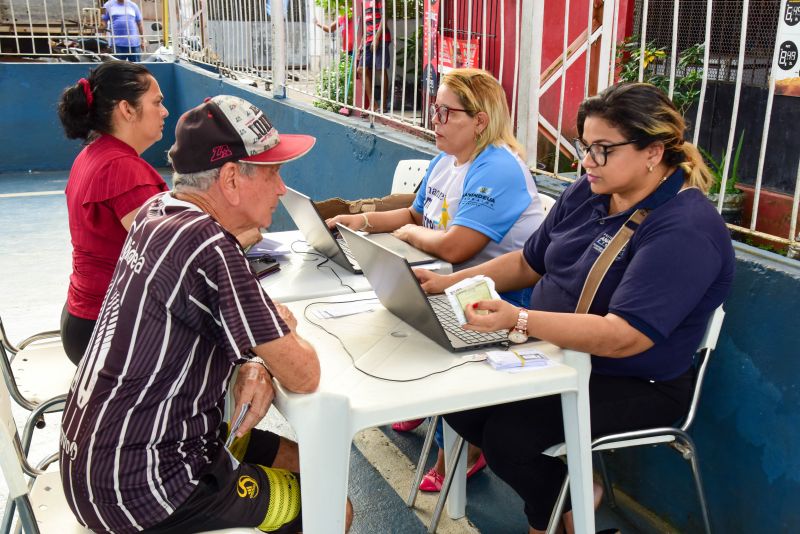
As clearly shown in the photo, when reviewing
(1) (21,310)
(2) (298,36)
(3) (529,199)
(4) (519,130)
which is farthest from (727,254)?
(2) (298,36)

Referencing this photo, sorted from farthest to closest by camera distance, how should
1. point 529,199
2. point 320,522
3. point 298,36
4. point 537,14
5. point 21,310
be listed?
point 298,36
point 21,310
point 537,14
point 529,199
point 320,522

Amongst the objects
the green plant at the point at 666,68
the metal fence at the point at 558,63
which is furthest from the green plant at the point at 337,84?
A: the green plant at the point at 666,68

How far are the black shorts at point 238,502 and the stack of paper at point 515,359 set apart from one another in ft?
1.89

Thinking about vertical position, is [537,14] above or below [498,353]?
above

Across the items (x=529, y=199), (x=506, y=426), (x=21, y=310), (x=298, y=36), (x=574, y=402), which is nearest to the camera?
(x=574, y=402)

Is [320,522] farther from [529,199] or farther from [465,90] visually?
[465,90]

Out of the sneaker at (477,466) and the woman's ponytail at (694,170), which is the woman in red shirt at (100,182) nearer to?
the sneaker at (477,466)

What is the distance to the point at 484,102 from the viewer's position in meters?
3.09

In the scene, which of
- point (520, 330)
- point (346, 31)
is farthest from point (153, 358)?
point (346, 31)

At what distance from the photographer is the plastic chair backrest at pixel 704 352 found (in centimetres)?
226

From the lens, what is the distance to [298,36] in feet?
21.8

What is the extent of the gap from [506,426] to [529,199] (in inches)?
41.0

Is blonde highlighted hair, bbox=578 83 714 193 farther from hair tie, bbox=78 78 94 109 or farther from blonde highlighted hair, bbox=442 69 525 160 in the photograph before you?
hair tie, bbox=78 78 94 109

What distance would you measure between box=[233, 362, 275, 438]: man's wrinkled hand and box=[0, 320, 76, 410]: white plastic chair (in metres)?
0.94
